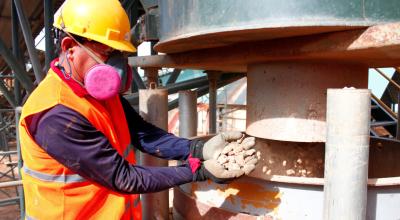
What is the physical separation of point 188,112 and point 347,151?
6.99 feet

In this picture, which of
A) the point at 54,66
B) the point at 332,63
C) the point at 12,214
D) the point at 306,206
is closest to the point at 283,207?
the point at 306,206

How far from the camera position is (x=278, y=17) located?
1823mm

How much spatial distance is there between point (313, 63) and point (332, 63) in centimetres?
13

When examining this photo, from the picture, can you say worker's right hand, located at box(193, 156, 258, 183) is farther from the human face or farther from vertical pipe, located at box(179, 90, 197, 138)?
vertical pipe, located at box(179, 90, 197, 138)

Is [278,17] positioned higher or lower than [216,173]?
Result: higher

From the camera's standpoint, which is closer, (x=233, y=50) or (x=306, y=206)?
(x=306, y=206)

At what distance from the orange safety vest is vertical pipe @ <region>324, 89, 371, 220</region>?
1178mm

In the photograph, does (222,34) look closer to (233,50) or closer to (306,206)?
(233,50)

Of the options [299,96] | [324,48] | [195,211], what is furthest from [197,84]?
[324,48]

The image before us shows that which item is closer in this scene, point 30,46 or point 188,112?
point 188,112

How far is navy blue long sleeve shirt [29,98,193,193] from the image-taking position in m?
1.85

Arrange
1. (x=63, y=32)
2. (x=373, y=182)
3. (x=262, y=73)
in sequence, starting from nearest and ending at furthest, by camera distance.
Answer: (x=373, y=182) < (x=63, y=32) < (x=262, y=73)

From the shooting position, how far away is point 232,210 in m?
2.38

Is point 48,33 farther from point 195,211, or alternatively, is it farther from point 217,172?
point 217,172
